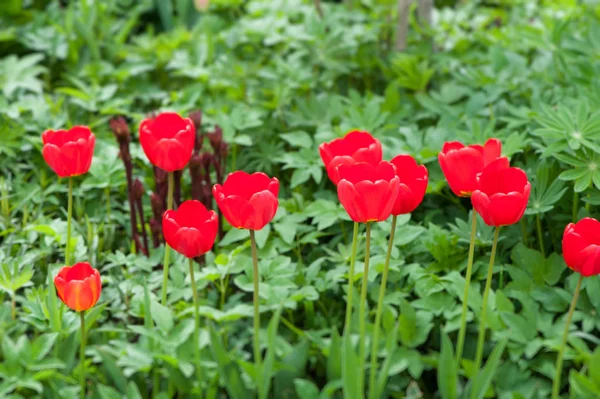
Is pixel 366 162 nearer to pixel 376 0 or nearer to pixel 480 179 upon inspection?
pixel 480 179

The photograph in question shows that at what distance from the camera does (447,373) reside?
61.2 inches

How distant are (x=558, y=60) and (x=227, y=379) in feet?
6.94

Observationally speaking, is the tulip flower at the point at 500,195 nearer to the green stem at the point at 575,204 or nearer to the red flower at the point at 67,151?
the green stem at the point at 575,204

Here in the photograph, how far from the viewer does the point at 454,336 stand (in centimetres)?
186

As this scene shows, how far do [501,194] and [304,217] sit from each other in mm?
828

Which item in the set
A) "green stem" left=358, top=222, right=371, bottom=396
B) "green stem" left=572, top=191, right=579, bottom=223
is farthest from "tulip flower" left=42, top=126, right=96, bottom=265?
"green stem" left=572, top=191, right=579, bottom=223

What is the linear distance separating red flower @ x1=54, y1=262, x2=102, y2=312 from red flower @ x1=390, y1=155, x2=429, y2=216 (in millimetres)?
667

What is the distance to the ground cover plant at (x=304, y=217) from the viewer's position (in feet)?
5.15

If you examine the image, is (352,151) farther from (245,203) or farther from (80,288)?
(80,288)

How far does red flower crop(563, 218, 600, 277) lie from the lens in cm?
145

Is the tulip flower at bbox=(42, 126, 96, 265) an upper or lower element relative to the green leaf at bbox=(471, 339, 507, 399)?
upper

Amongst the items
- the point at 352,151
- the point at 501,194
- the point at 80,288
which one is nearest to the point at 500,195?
the point at 501,194

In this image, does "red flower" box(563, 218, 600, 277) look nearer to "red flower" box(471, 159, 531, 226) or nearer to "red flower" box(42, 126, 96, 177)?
"red flower" box(471, 159, 531, 226)

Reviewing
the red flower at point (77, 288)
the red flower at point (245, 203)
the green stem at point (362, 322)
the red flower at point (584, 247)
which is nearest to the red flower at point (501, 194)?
the red flower at point (584, 247)
